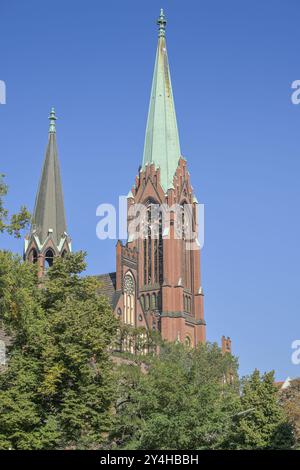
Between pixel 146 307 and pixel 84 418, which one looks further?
pixel 146 307

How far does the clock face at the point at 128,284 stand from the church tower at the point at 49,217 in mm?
6982

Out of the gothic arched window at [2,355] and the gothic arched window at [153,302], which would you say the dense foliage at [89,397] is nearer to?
the gothic arched window at [2,355]

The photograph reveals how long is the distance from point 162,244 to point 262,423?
197 ft

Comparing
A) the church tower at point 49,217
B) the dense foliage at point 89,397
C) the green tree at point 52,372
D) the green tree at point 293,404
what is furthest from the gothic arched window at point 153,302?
the green tree at point 52,372

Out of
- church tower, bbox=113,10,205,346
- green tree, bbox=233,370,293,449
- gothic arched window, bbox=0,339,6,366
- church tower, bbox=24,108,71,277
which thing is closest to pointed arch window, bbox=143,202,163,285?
church tower, bbox=113,10,205,346

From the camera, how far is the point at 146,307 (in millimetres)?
99688

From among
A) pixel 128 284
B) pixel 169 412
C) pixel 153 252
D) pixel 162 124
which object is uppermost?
pixel 162 124

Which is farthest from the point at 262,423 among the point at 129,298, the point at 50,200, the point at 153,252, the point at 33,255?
the point at 153,252

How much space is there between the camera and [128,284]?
95562 millimetres

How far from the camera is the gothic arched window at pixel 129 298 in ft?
306

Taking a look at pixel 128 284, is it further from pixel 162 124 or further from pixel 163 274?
pixel 162 124

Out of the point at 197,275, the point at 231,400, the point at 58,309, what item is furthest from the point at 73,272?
the point at 197,275
